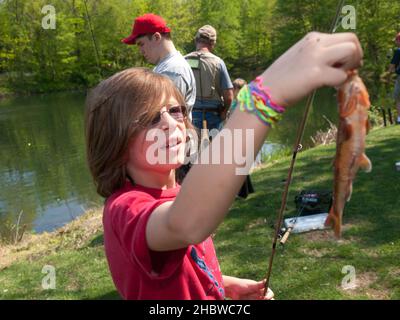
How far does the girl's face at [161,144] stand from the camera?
1410mm

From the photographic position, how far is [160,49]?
428cm

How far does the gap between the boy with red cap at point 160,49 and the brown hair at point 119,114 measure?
2.60 meters

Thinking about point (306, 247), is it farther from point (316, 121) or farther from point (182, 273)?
point (316, 121)

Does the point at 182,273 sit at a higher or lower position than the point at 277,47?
higher

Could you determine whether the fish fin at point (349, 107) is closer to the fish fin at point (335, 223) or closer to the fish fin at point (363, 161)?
the fish fin at point (363, 161)

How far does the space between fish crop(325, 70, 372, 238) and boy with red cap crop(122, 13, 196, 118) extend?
9.90ft

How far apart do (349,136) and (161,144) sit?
0.61 meters

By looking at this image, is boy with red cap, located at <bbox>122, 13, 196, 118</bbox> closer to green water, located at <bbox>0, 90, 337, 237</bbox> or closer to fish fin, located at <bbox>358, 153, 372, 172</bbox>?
fish fin, located at <bbox>358, 153, 372, 172</bbox>

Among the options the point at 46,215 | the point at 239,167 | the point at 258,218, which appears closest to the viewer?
the point at 239,167

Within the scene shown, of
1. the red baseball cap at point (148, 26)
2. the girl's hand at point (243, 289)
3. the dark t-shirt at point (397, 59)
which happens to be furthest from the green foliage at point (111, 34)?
the girl's hand at point (243, 289)

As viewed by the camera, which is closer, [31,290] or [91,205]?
[31,290]

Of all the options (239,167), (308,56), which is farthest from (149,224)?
(308,56)

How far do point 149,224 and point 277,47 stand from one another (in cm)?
3819

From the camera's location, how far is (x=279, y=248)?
4707 mm
